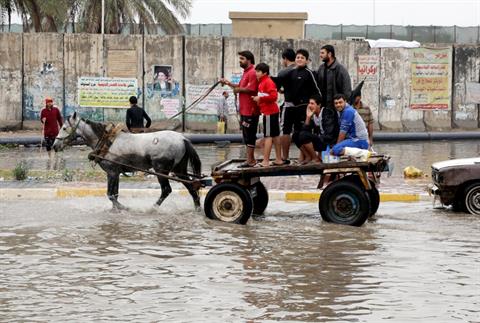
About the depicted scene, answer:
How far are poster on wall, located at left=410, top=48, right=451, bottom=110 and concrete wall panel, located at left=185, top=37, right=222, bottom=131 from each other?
652cm

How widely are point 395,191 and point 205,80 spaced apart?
16.5m

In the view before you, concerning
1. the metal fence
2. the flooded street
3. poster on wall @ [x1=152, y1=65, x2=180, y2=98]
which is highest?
the metal fence

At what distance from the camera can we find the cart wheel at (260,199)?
16973 mm

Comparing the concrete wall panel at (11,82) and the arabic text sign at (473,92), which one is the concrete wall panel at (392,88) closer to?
the arabic text sign at (473,92)

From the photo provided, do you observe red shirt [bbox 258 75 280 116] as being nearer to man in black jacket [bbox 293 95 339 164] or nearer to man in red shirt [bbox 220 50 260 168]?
man in red shirt [bbox 220 50 260 168]

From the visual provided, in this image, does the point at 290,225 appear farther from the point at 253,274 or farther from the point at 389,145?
the point at 389,145

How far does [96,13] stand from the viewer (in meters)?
45.9

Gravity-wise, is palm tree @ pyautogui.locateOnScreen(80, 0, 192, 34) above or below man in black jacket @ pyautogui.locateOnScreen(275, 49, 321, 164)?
above

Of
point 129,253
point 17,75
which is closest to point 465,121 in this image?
point 17,75

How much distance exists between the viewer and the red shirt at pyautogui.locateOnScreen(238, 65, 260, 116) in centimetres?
1627

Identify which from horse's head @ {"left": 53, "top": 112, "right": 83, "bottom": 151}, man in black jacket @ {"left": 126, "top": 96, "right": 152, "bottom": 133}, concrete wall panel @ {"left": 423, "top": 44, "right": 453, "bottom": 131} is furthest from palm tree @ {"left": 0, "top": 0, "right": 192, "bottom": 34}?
horse's head @ {"left": 53, "top": 112, "right": 83, "bottom": 151}

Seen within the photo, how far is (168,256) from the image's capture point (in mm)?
12945

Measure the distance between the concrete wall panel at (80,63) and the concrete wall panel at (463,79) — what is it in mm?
11687

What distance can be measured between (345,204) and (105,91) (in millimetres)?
19987
